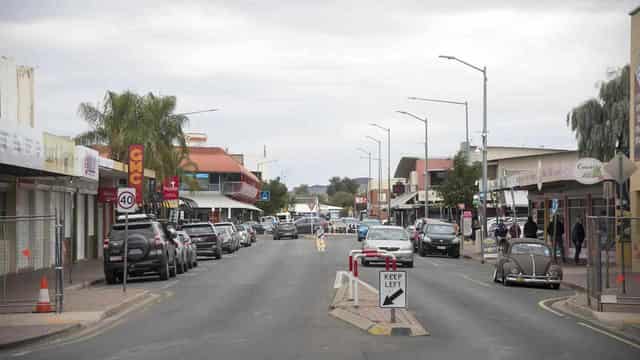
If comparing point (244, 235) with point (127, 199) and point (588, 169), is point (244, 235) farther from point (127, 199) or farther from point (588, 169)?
point (588, 169)

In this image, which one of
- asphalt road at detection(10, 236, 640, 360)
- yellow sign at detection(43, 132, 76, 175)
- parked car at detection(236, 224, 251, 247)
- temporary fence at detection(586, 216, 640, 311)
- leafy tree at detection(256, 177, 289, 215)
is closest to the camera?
asphalt road at detection(10, 236, 640, 360)

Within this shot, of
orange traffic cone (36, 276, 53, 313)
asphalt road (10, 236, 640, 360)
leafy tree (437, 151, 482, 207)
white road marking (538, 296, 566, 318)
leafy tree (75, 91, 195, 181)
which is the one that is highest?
leafy tree (75, 91, 195, 181)

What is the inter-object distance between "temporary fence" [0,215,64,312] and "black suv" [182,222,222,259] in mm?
22298

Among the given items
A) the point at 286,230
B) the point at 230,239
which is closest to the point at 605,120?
the point at 230,239

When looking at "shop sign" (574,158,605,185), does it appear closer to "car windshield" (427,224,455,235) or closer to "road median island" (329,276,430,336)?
"road median island" (329,276,430,336)

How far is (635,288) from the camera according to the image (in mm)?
20812

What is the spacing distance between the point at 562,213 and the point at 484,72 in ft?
27.1

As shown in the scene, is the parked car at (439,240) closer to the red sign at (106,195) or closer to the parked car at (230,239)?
the parked car at (230,239)

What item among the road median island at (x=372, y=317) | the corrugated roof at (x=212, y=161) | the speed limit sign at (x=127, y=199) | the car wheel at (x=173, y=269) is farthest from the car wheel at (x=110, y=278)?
the corrugated roof at (x=212, y=161)

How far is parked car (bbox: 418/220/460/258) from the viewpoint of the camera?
4688cm

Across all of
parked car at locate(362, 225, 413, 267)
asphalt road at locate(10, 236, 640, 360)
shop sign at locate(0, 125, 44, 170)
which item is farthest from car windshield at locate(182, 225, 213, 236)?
shop sign at locate(0, 125, 44, 170)

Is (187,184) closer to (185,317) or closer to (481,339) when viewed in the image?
(185,317)

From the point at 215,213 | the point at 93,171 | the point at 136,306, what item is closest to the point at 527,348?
the point at 136,306

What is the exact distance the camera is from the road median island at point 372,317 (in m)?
16.1
